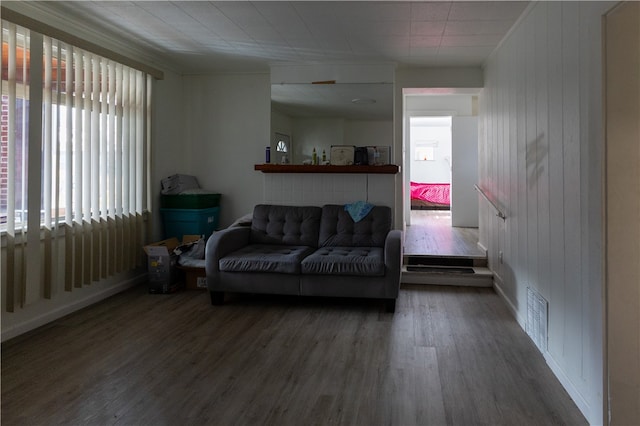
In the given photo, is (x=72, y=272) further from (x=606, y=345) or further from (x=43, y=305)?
(x=606, y=345)

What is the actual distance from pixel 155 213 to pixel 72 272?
1.34 meters

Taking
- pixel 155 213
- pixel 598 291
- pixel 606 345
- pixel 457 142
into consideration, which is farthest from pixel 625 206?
pixel 457 142

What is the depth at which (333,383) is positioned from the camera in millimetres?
2270

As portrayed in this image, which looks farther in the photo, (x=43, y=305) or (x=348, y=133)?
(x=348, y=133)

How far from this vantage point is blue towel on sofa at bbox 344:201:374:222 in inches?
168

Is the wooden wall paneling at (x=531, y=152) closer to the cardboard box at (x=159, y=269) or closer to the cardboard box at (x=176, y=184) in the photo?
the cardboard box at (x=159, y=269)

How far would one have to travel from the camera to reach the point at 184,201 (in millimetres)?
4680

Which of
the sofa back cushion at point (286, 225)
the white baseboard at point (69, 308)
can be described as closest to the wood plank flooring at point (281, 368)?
the white baseboard at point (69, 308)

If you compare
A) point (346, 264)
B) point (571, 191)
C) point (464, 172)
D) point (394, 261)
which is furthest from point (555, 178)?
point (464, 172)

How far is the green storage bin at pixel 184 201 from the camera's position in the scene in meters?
4.66

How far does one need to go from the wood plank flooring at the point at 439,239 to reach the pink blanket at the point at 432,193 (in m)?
2.02

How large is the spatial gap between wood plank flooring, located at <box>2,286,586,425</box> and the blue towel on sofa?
1.00m


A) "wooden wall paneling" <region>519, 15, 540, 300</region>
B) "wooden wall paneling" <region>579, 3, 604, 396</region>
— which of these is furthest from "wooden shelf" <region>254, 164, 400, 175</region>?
"wooden wall paneling" <region>579, 3, 604, 396</region>

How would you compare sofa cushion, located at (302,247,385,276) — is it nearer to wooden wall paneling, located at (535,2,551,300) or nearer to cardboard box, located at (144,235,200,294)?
wooden wall paneling, located at (535,2,551,300)
